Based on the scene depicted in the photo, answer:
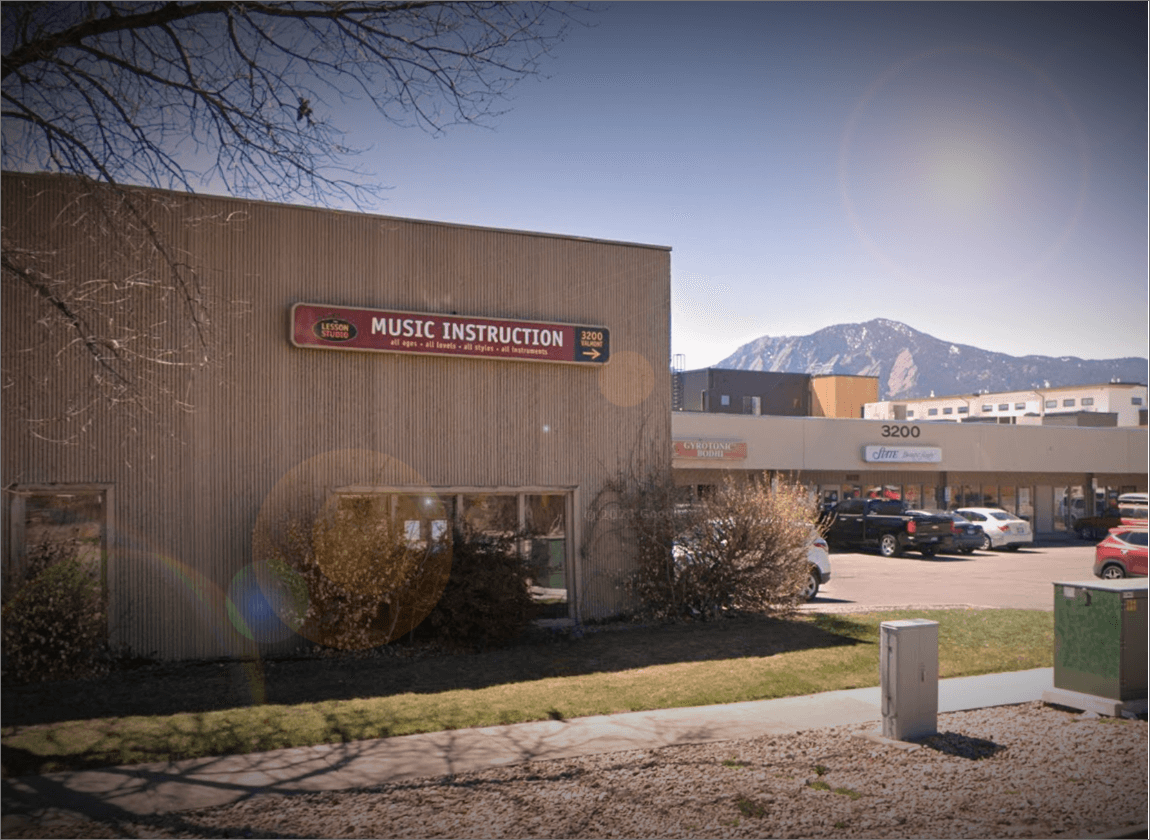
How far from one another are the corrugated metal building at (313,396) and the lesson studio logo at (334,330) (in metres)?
0.03

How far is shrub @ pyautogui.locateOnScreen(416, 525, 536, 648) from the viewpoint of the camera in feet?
38.6

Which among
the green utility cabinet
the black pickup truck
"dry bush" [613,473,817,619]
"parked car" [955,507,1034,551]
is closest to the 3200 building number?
"parked car" [955,507,1034,551]

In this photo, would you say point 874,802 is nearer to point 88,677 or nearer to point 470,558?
point 470,558

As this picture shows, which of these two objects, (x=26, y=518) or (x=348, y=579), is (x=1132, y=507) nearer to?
(x=348, y=579)

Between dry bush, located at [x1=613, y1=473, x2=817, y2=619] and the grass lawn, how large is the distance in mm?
1443

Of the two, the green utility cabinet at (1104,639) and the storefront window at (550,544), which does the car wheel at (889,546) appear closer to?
the storefront window at (550,544)

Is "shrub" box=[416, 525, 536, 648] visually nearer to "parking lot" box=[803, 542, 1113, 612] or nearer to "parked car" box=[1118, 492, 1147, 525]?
"parking lot" box=[803, 542, 1113, 612]

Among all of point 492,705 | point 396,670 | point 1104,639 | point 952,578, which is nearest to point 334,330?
point 396,670

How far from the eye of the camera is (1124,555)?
22.1 m

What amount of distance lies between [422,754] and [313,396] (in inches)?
260

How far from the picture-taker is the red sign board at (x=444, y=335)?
12.8 m

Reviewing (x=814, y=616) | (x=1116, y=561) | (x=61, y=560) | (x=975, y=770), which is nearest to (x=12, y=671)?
(x=61, y=560)

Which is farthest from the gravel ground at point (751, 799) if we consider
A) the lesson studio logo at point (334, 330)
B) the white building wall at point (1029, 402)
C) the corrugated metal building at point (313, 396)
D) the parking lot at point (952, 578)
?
the white building wall at point (1029, 402)

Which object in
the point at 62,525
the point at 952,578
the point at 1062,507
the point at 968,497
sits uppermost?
the point at 62,525
